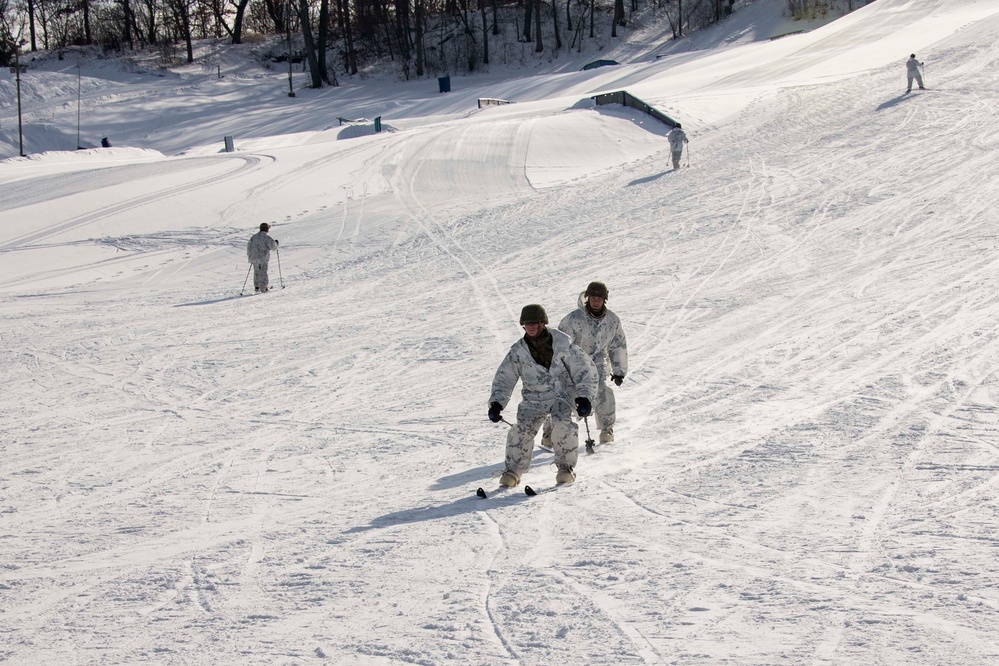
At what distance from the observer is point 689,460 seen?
8.08 meters

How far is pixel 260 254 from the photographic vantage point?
17.2m

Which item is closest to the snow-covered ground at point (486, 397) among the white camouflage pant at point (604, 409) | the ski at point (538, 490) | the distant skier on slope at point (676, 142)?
the ski at point (538, 490)

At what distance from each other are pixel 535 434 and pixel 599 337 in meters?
1.45

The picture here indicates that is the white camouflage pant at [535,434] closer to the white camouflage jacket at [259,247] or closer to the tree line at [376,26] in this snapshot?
the white camouflage jacket at [259,247]

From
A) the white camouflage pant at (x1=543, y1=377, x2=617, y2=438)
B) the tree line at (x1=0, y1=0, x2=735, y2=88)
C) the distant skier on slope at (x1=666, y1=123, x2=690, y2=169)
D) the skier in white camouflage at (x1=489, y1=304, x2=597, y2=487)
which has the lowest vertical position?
the white camouflage pant at (x1=543, y1=377, x2=617, y2=438)

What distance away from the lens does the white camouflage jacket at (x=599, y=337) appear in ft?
28.3

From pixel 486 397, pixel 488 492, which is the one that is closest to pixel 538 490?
pixel 488 492

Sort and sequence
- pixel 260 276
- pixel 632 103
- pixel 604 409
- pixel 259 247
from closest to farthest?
pixel 604 409, pixel 259 247, pixel 260 276, pixel 632 103

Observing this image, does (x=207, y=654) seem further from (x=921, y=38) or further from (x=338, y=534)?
(x=921, y=38)

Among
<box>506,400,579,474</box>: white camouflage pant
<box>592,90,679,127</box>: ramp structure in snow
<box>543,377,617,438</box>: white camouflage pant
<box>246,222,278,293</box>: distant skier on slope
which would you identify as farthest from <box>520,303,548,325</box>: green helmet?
<box>592,90,679,127</box>: ramp structure in snow

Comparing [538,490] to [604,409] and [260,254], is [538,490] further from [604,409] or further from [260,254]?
[260,254]

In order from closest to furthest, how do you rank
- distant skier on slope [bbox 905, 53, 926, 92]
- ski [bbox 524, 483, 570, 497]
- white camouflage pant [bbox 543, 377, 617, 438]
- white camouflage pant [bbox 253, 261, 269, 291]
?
ski [bbox 524, 483, 570, 497], white camouflage pant [bbox 543, 377, 617, 438], white camouflage pant [bbox 253, 261, 269, 291], distant skier on slope [bbox 905, 53, 926, 92]

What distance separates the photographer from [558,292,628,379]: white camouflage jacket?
8617mm

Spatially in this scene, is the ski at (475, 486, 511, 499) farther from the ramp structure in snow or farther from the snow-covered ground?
the ramp structure in snow
